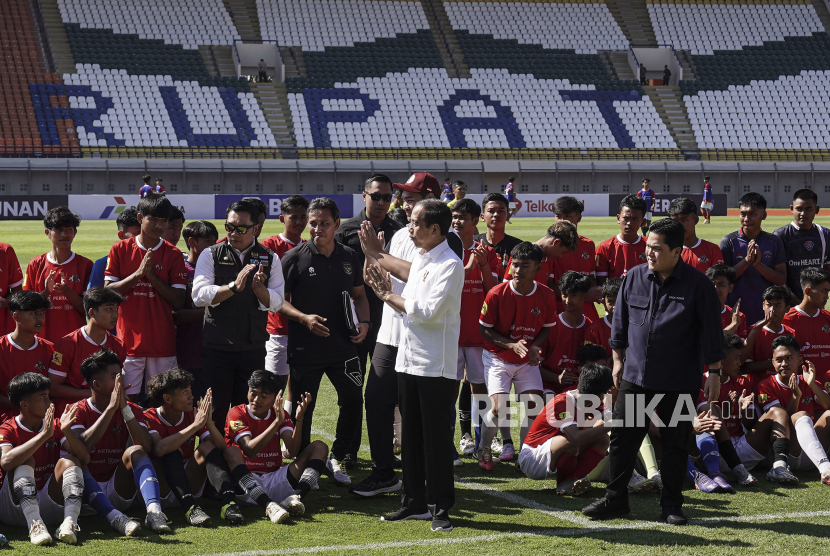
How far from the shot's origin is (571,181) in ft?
134

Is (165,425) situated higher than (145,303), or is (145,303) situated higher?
(145,303)

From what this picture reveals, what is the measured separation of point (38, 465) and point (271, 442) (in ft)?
5.24

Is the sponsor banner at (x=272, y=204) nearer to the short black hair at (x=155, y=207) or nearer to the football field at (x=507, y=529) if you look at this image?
the short black hair at (x=155, y=207)

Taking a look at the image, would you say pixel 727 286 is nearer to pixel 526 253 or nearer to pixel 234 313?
pixel 526 253

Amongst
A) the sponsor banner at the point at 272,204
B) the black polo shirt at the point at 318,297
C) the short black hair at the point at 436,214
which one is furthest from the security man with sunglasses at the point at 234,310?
the sponsor banner at the point at 272,204

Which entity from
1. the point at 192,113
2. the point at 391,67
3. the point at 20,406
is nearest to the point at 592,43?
the point at 391,67

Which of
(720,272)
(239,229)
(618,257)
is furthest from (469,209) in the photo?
(720,272)

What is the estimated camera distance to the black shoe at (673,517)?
5.80 metres

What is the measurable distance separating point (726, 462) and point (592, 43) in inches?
1842

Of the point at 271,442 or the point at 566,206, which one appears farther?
the point at 566,206

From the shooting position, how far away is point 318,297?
7.06 metres

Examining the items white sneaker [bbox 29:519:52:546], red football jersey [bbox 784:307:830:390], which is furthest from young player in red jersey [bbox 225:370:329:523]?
red football jersey [bbox 784:307:830:390]

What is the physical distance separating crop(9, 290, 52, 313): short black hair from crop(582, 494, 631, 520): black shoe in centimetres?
419

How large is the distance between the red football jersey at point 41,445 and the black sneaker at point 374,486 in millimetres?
2093
